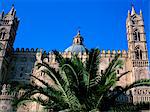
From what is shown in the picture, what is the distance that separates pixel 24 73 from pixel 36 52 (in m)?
3.97

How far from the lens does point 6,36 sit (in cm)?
4244

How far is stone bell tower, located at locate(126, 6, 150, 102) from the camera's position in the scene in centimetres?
3744

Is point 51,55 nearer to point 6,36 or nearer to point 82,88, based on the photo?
point 6,36

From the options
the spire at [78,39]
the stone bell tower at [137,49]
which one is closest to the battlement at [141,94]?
the stone bell tower at [137,49]

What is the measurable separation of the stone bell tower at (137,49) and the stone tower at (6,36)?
17.9 m

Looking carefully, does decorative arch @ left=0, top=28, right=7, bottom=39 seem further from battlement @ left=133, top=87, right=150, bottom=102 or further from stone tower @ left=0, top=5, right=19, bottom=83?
battlement @ left=133, top=87, right=150, bottom=102

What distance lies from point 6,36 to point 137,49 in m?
19.5

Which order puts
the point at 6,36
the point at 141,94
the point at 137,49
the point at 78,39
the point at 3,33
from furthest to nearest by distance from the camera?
the point at 78,39, the point at 3,33, the point at 6,36, the point at 137,49, the point at 141,94

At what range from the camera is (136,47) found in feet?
133

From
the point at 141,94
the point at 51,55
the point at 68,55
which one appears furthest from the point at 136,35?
the point at 51,55

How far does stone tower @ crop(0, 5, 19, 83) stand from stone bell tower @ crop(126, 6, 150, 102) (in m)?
17.9

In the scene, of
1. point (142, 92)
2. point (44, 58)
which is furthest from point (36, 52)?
point (142, 92)

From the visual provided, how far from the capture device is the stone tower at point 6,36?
4034 cm

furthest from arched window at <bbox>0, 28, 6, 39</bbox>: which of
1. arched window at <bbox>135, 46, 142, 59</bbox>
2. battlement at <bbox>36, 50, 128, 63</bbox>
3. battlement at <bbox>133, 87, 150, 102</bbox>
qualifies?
battlement at <bbox>133, 87, 150, 102</bbox>
